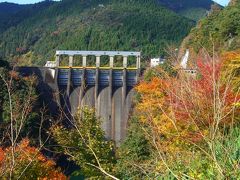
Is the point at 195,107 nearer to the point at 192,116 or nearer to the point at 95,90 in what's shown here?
the point at 192,116

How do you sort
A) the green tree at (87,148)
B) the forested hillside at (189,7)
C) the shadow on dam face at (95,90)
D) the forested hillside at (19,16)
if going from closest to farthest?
1. the green tree at (87,148)
2. the shadow on dam face at (95,90)
3. the forested hillside at (19,16)
4. the forested hillside at (189,7)

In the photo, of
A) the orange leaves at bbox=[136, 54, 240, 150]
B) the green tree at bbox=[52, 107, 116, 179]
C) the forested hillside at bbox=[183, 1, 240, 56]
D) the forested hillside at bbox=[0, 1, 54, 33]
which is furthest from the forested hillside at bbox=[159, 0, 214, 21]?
the orange leaves at bbox=[136, 54, 240, 150]

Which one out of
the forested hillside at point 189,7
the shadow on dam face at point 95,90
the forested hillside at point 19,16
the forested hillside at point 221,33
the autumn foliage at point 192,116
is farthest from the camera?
the forested hillside at point 189,7

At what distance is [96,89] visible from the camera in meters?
28.9

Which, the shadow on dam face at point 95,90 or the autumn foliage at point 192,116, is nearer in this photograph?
the autumn foliage at point 192,116

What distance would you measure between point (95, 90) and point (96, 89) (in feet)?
0.36

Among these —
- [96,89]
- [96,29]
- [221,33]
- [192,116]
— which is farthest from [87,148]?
[96,29]

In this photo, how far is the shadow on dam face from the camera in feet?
90.9

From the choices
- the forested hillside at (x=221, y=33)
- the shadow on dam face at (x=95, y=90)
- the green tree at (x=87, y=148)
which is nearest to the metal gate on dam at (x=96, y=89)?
the shadow on dam face at (x=95, y=90)

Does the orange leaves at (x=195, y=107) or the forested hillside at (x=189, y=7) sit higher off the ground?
the forested hillside at (x=189, y=7)

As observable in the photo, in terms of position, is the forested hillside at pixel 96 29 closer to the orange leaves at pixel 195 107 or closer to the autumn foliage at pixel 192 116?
the orange leaves at pixel 195 107

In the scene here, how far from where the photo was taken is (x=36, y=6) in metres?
85.1

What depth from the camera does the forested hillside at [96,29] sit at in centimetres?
5626

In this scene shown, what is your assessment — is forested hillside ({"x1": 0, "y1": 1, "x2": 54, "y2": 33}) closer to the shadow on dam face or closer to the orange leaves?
the shadow on dam face
